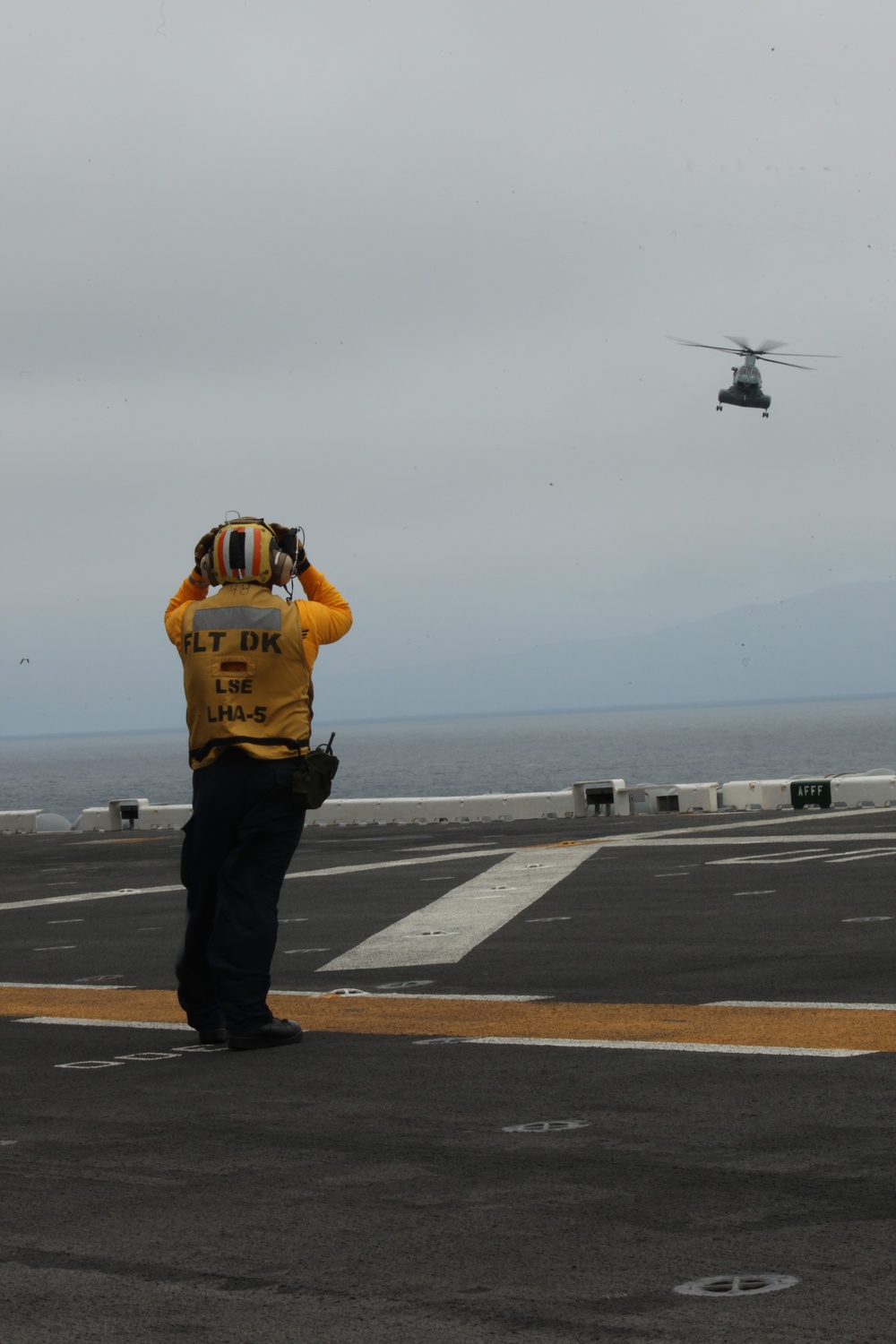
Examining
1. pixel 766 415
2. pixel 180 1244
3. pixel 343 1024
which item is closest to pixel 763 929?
pixel 343 1024

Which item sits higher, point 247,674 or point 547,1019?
point 247,674

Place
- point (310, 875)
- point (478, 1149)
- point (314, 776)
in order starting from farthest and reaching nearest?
point (310, 875) → point (314, 776) → point (478, 1149)

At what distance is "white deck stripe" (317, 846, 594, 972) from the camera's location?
9648 mm

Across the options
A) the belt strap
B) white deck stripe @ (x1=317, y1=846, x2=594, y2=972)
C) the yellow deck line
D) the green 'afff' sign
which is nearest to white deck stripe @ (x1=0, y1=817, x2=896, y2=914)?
white deck stripe @ (x1=317, y1=846, x2=594, y2=972)

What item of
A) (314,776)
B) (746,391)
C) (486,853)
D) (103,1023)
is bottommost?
(103,1023)

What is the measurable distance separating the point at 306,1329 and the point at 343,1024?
4.07 metres

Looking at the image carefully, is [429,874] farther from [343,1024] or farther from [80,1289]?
→ [80,1289]

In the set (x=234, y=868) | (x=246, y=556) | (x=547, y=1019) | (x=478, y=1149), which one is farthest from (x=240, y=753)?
(x=478, y=1149)

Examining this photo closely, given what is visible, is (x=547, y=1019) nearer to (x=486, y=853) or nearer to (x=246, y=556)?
(x=246, y=556)

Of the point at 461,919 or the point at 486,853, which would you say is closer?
the point at 461,919

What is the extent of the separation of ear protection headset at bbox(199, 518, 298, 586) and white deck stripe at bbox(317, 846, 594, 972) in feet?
10.1

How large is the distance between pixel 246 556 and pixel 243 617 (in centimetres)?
28

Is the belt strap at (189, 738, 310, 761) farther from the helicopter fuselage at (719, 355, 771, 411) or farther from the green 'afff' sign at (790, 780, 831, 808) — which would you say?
the helicopter fuselage at (719, 355, 771, 411)

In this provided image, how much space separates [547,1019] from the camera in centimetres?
696
